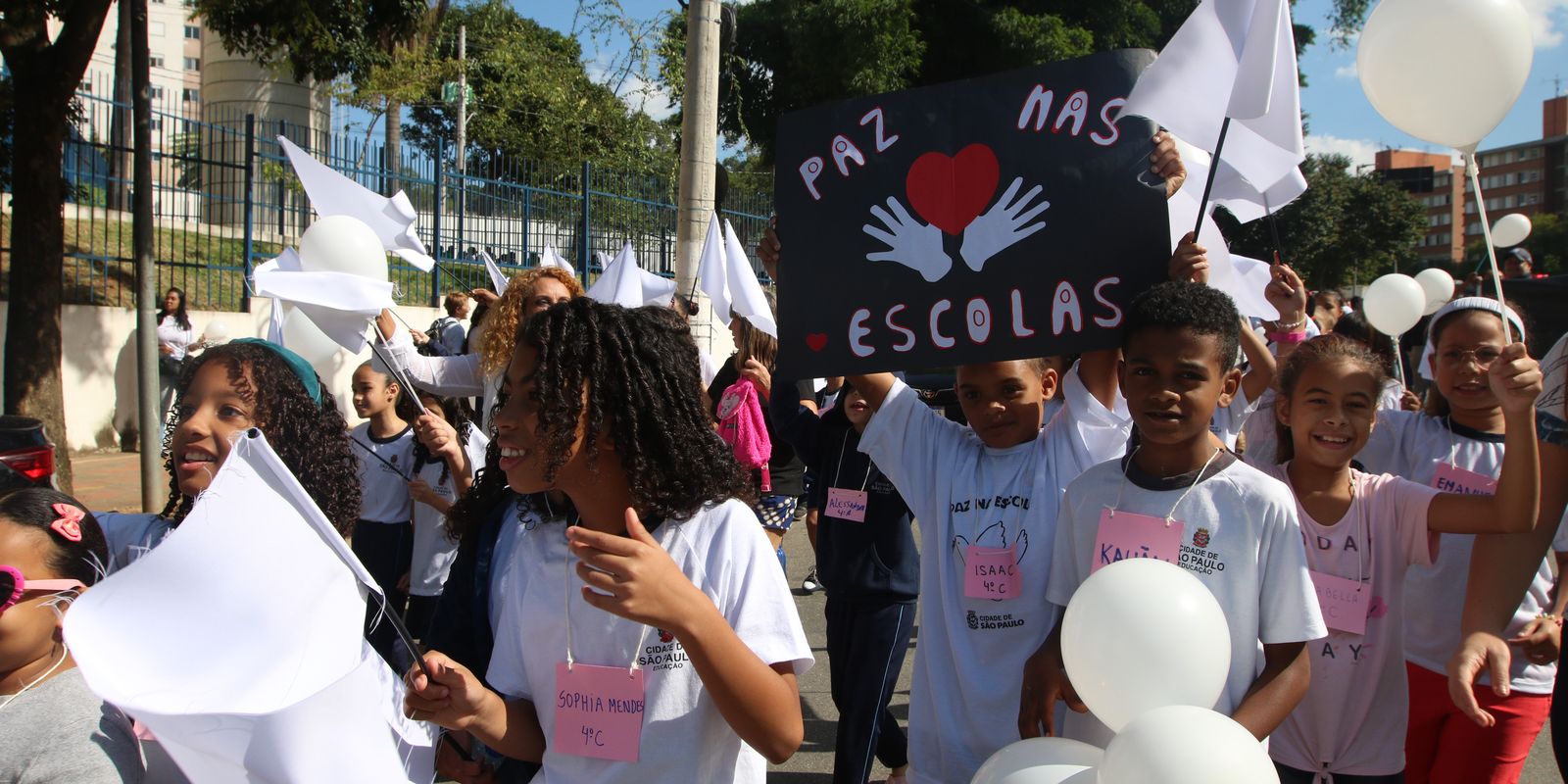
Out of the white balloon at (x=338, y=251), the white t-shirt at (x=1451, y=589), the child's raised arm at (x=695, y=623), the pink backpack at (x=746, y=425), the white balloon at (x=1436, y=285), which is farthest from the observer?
the white balloon at (x=1436, y=285)

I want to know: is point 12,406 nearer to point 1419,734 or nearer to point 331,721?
point 331,721

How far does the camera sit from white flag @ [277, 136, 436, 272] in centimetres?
443

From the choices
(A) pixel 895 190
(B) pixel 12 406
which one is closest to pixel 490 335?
(A) pixel 895 190

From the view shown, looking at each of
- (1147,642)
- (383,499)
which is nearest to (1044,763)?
(1147,642)

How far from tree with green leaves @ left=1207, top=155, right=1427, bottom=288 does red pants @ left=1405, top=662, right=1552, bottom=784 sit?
29.6m

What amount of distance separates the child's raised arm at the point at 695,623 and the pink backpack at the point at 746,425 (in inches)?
148

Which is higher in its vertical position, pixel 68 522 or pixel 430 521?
pixel 68 522

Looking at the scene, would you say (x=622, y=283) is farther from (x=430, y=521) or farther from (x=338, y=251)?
(x=338, y=251)

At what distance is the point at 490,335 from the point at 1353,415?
10.1 feet

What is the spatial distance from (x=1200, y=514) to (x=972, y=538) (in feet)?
2.06


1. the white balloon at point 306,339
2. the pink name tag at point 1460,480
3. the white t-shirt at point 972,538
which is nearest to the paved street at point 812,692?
the white t-shirt at point 972,538

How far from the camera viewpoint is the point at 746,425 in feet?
18.8

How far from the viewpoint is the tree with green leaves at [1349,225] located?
30391 mm

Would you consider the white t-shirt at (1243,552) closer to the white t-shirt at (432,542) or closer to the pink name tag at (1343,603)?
the pink name tag at (1343,603)
